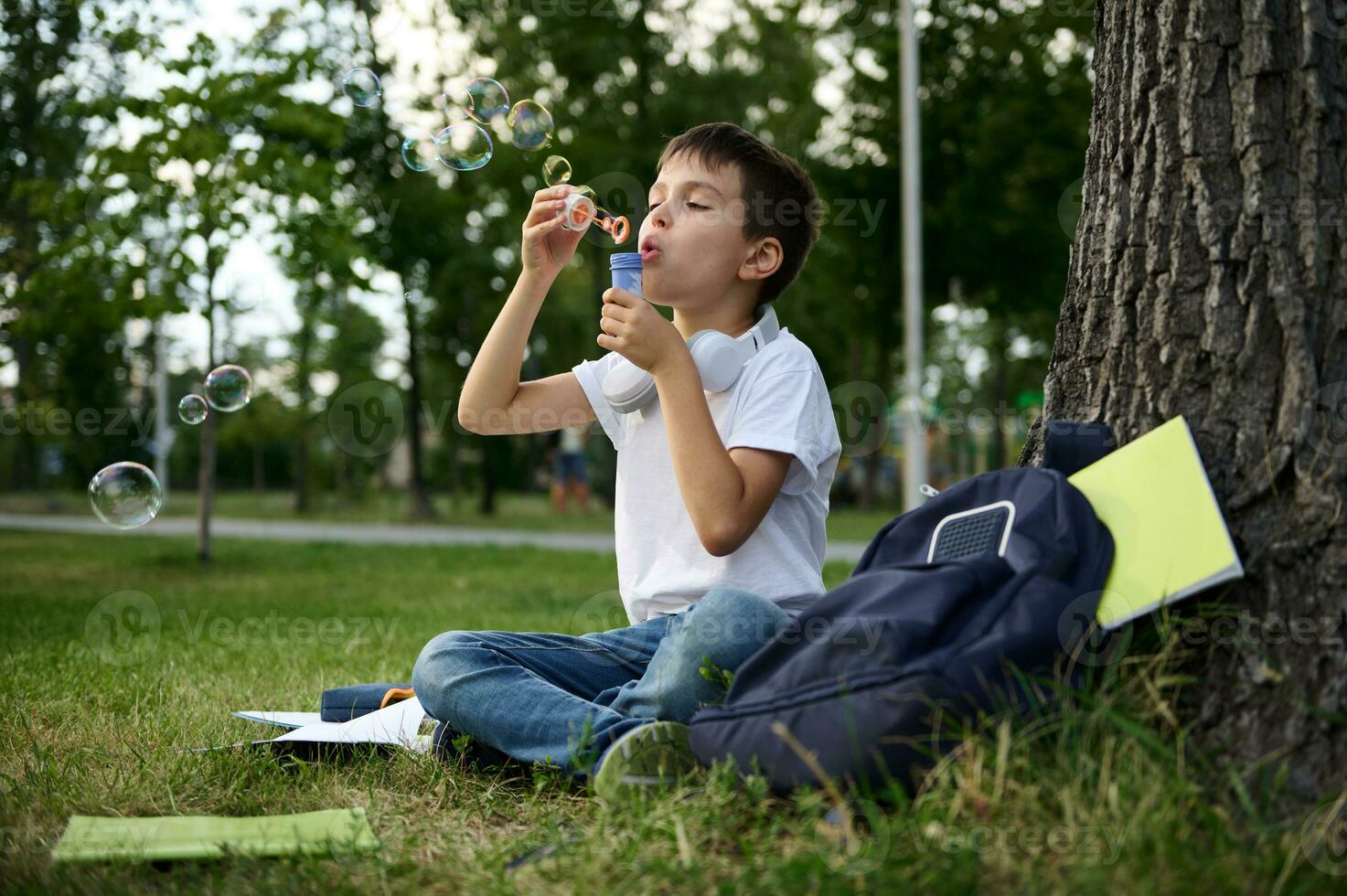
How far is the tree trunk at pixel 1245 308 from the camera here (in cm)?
200

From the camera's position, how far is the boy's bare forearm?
2908 millimetres

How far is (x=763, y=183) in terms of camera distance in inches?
110

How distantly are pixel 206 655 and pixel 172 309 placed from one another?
5131 millimetres

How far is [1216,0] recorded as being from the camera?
229 centimetres

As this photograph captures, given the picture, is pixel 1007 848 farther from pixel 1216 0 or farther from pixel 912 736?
pixel 1216 0

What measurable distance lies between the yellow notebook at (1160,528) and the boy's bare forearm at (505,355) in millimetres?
1349

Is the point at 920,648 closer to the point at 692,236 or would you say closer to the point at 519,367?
the point at 692,236

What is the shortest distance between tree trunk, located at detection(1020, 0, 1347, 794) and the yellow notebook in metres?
0.08

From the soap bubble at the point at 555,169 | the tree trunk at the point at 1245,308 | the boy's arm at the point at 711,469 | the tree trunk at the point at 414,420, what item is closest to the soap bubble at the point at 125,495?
the soap bubble at the point at 555,169

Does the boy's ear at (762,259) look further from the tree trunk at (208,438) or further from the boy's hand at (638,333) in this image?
the tree trunk at (208,438)

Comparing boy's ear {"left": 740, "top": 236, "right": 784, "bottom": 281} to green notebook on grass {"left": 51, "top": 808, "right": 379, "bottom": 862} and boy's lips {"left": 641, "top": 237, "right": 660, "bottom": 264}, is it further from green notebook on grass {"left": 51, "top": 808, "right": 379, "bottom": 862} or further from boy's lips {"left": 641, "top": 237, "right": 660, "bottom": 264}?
green notebook on grass {"left": 51, "top": 808, "right": 379, "bottom": 862}

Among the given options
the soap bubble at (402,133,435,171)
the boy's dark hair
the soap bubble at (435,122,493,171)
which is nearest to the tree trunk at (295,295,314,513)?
the soap bubble at (402,133,435,171)

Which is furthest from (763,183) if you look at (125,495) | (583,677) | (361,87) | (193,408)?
(125,495)

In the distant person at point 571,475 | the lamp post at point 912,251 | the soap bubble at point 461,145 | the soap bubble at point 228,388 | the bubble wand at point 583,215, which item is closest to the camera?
the bubble wand at point 583,215
